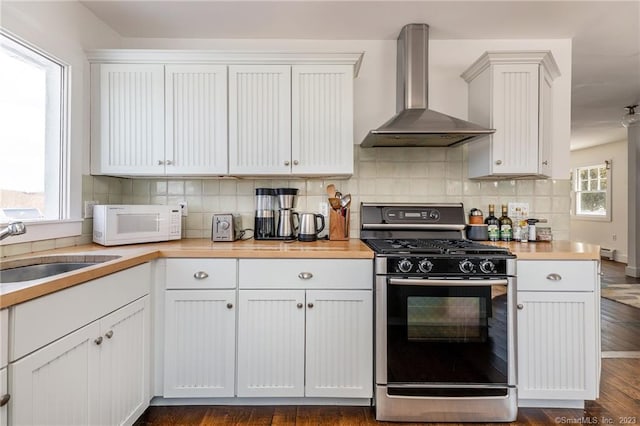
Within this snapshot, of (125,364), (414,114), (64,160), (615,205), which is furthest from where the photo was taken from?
(615,205)

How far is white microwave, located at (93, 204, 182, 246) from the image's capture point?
2.05 meters

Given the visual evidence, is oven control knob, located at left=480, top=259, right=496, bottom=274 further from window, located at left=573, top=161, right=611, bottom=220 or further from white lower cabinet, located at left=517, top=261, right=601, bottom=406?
window, located at left=573, top=161, right=611, bottom=220

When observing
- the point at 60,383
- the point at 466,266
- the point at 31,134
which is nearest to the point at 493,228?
the point at 466,266

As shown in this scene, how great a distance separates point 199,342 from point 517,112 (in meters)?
2.39

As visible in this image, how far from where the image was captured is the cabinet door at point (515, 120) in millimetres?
2275

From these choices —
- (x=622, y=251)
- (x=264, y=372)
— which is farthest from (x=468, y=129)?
(x=622, y=251)

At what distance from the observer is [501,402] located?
1817 mm

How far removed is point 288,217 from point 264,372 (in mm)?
982

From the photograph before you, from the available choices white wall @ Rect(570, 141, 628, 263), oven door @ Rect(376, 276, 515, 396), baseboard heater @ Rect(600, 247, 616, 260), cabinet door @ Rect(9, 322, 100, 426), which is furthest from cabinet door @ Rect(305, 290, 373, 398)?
baseboard heater @ Rect(600, 247, 616, 260)

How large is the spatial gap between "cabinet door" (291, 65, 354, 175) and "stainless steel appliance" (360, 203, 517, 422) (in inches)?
29.9

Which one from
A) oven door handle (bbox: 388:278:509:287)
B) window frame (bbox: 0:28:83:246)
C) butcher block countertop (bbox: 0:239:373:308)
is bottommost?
oven door handle (bbox: 388:278:509:287)

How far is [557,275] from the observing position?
1871mm

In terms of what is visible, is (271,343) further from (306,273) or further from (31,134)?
(31,134)

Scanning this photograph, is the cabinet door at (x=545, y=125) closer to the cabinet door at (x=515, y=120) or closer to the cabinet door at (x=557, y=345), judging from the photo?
the cabinet door at (x=515, y=120)
